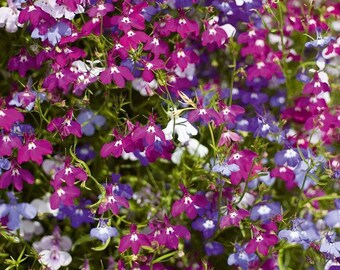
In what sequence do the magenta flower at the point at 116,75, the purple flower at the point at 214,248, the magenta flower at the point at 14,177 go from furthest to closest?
the purple flower at the point at 214,248
the magenta flower at the point at 14,177
the magenta flower at the point at 116,75

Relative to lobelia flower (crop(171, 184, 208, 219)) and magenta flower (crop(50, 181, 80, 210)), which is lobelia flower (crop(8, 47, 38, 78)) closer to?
magenta flower (crop(50, 181, 80, 210))

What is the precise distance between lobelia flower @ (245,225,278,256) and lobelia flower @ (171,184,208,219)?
0.13 metres

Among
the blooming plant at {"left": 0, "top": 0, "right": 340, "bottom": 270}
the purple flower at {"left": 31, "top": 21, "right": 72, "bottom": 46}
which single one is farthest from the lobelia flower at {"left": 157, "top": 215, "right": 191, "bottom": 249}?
the purple flower at {"left": 31, "top": 21, "right": 72, "bottom": 46}

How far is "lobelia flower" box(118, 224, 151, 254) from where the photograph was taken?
173 cm


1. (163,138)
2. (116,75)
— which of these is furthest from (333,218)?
(116,75)

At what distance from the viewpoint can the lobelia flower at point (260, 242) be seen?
5.83 ft

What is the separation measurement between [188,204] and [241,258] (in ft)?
0.61

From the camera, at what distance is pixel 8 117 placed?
1.71 meters

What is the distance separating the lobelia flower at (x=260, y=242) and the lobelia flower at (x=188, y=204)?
13cm

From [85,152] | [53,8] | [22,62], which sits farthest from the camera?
[85,152]

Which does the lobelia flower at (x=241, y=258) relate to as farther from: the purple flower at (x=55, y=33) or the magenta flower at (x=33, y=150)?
the purple flower at (x=55, y=33)

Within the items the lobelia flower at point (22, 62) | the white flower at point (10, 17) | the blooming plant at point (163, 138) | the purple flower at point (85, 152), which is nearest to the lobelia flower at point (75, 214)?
the blooming plant at point (163, 138)

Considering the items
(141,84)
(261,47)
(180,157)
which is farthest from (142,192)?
(261,47)

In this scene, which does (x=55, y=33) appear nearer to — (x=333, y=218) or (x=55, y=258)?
(x=55, y=258)
